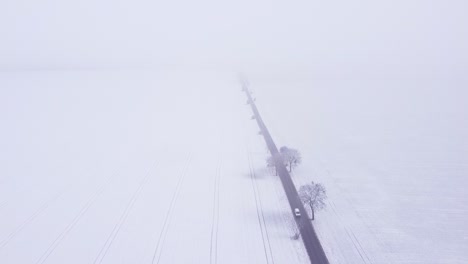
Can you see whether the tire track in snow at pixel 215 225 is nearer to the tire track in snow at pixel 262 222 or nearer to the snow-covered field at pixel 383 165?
the tire track in snow at pixel 262 222

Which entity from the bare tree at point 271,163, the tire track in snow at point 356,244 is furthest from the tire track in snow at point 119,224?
the tire track in snow at point 356,244

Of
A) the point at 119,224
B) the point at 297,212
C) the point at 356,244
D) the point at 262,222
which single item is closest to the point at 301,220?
the point at 297,212

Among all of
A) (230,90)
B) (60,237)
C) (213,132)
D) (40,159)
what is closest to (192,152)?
(213,132)

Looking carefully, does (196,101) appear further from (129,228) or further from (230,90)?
(129,228)

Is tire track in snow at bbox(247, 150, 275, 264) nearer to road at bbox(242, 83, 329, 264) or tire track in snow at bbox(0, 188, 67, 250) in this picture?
road at bbox(242, 83, 329, 264)

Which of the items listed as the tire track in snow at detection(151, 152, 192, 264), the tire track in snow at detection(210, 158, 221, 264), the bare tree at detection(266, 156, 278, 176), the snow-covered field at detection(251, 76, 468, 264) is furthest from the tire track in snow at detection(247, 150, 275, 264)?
the tire track in snow at detection(151, 152, 192, 264)

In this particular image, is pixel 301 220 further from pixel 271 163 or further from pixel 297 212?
pixel 271 163

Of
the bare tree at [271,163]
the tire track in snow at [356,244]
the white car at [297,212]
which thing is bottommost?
the tire track in snow at [356,244]
